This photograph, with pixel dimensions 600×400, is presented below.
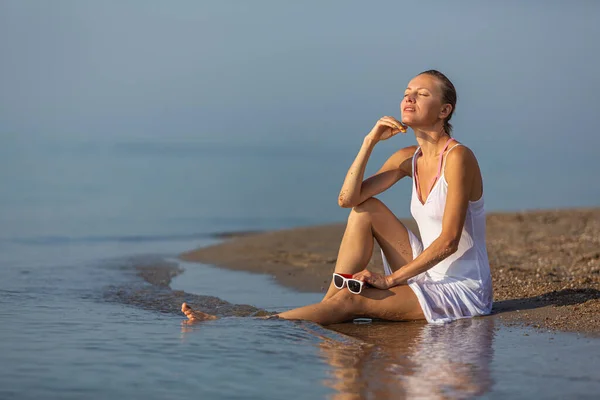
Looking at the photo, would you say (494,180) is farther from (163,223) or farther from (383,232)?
(383,232)

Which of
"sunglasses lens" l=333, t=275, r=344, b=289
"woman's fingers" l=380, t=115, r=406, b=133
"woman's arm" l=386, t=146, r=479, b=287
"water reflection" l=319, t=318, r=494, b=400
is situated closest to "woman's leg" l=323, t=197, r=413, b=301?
"sunglasses lens" l=333, t=275, r=344, b=289

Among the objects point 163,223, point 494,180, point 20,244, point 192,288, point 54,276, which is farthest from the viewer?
point 494,180

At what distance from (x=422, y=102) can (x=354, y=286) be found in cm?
131

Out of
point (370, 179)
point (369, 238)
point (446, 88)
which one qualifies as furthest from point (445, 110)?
point (369, 238)

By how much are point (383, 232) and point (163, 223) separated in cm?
1035

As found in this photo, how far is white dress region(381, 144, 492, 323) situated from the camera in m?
5.75

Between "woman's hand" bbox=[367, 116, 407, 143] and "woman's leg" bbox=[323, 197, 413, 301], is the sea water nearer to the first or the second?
"woman's leg" bbox=[323, 197, 413, 301]

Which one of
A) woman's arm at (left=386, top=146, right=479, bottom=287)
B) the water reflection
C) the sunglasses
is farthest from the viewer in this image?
the sunglasses

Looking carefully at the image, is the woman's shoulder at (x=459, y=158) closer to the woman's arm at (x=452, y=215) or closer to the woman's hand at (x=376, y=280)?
the woman's arm at (x=452, y=215)

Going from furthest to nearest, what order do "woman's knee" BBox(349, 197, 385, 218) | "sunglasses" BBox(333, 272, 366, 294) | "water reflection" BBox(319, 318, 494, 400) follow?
"woman's knee" BBox(349, 197, 385, 218) → "sunglasses" BBox(333, 272, 366, 294) → "water reflection" BBox(319, 318, 494, 400)

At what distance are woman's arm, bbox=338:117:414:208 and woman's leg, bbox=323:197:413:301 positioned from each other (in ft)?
0.28

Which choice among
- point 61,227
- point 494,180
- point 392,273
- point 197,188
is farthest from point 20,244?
point 494,180

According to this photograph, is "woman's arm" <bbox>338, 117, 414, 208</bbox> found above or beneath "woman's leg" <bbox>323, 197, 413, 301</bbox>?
above

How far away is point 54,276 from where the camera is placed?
896 cm
